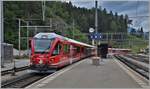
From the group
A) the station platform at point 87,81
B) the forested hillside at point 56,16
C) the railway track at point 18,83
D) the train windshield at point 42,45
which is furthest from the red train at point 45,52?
the forested hillside at point 56,16

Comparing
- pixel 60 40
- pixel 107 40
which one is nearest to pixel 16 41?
pixel 107 40

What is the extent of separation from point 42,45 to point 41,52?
0.66 m

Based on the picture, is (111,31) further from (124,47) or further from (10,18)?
(10,18)

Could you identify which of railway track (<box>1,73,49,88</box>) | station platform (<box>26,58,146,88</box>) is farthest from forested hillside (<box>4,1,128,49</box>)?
railway track (<box>1,73,49,88</box>)

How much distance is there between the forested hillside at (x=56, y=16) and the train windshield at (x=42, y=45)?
1986 inches

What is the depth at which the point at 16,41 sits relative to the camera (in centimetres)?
9538

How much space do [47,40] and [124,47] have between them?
99073mm

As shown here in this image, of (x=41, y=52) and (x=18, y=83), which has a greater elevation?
(x=41, y=52)

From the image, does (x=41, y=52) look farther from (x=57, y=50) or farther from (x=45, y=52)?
(x=57, y=50)

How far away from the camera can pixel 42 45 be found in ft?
97.2

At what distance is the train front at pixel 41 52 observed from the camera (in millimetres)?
28672

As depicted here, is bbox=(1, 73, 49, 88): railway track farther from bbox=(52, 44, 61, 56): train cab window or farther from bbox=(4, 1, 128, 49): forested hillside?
bbox=(4, 1, 128, 49): forested hillside

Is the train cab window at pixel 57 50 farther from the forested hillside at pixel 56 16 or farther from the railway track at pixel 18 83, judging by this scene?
the forested hillside at pixel 56 16

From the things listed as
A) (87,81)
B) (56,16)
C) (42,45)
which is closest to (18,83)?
(87,81)
